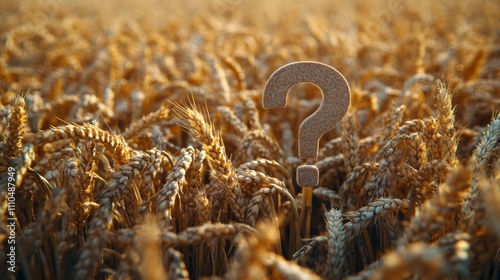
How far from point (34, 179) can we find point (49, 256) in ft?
1.09

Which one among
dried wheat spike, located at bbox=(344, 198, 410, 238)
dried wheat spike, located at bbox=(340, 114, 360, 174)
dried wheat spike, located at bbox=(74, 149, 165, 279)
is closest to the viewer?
dried wheat spike, located at bbox=(74, 149, 165, 279)

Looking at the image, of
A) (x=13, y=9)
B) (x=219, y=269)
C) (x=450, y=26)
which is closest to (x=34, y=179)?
(x=219, y=269)

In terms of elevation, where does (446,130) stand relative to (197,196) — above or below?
above

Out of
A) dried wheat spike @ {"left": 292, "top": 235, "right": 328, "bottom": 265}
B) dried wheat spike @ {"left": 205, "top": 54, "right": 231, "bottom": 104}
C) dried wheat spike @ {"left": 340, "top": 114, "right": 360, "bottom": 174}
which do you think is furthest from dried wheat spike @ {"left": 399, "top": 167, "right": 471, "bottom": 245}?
dried wheat spike @ {"left": 205, "top": 54, "right": 231, "bottom": 104}

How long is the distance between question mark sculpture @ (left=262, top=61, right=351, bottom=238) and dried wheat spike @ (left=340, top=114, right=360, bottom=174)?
0.34 metres

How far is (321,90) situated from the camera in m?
1.36

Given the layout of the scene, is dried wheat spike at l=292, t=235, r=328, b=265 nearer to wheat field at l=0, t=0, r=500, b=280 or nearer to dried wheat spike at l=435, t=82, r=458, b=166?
wheat field at l=0, t=0, r=500, b=280

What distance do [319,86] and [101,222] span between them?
0.91 m

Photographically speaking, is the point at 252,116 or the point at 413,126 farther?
the point at 252,116

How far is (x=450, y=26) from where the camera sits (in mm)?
6312

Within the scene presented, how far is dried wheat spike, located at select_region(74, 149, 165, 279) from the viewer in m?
1.02

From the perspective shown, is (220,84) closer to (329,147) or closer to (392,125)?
(329,147)

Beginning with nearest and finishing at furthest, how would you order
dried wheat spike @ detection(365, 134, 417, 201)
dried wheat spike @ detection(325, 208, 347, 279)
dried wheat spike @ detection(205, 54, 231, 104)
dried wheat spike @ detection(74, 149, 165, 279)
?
dried wheat spike @ detection(74, 149, 165, 279) → dried wheat spike @ detection(325, 208, 347, 279) → dried wheat spike @ detection(365, 134, 417, 201) → dried wheat spike @ detection(205, 54, 231, 104)

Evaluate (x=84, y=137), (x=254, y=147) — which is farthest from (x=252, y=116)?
(x=84, y=137)
